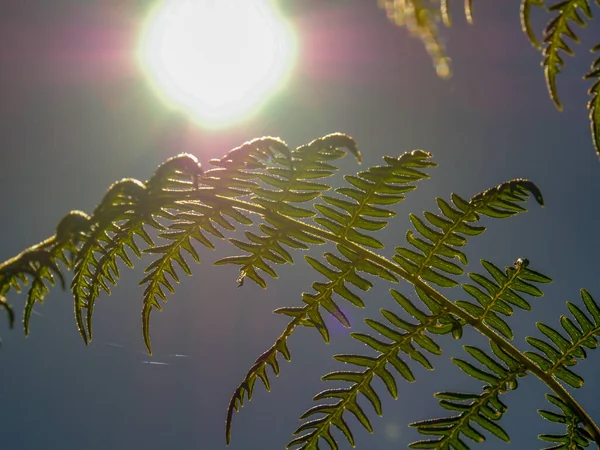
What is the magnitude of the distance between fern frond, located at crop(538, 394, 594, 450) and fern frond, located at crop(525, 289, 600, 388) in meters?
0.15

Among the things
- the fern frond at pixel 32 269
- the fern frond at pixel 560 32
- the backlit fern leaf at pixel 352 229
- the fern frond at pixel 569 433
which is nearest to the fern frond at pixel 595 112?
the fern frond at pixel 560 32

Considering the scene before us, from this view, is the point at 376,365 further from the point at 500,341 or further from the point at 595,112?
the point at 595,112

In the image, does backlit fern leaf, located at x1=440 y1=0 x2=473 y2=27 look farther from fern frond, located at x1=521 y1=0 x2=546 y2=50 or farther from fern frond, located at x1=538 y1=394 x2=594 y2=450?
fern frond, located at x1=538 y1=394 x2=594 y2=450

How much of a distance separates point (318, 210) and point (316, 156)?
0.63 ft

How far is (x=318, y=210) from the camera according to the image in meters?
1.82

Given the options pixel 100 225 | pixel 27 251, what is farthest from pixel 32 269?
pixel 100 225

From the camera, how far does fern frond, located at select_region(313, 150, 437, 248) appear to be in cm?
177

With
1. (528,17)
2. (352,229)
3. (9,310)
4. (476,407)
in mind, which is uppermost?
(528,17)

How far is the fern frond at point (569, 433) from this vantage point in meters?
1.73

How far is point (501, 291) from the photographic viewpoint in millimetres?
1942

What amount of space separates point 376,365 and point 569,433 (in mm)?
643

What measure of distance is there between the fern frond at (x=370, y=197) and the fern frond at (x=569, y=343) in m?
0.66

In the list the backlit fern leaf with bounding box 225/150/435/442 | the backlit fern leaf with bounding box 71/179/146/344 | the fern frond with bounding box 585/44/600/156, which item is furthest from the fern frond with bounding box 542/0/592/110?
the backlit fern leaf with bounding box 71/179/146/344

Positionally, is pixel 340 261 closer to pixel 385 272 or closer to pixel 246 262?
pixel 385 272
